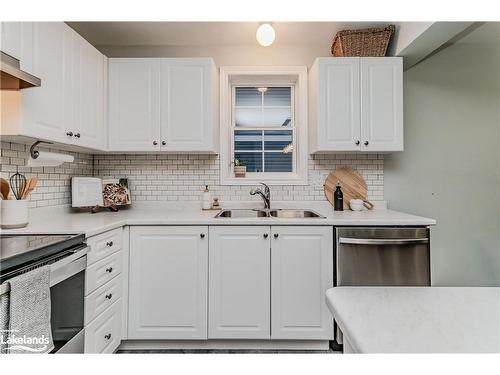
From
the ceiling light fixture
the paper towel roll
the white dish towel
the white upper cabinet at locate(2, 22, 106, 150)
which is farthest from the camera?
the ceiling light fixture

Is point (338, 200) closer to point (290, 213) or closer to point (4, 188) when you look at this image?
point (290, 213)

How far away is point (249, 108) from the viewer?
2891 mm

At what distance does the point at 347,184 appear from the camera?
2.68m

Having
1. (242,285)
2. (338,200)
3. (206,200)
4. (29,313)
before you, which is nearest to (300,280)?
(242,285)

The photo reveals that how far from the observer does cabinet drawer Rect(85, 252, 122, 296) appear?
62.7 inches

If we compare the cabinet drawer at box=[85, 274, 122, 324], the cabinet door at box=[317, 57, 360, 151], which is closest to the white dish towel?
the cabinet drawer at box=[85, 274, 122, 324]

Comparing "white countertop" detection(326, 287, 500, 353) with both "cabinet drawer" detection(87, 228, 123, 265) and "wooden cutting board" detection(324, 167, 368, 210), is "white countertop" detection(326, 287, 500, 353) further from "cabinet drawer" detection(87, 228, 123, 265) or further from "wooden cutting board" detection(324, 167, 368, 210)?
"wooden cutting board" detection(324, 167, 368, 210)

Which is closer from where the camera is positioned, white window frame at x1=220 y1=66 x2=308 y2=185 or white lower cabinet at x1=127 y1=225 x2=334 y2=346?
white lower cabinet at x1=127 y1=225 x2=334 y2=346

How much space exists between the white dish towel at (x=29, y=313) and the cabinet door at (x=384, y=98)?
2331 millimetres

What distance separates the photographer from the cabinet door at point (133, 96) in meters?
2.39

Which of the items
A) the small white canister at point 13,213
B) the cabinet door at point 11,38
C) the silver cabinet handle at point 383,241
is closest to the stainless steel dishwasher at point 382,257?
the silver cabinet handle at point 383,241

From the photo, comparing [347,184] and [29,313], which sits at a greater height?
[347,184]

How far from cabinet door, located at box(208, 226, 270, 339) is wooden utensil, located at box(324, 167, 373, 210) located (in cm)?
97

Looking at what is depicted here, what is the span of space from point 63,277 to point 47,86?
1136 mm
